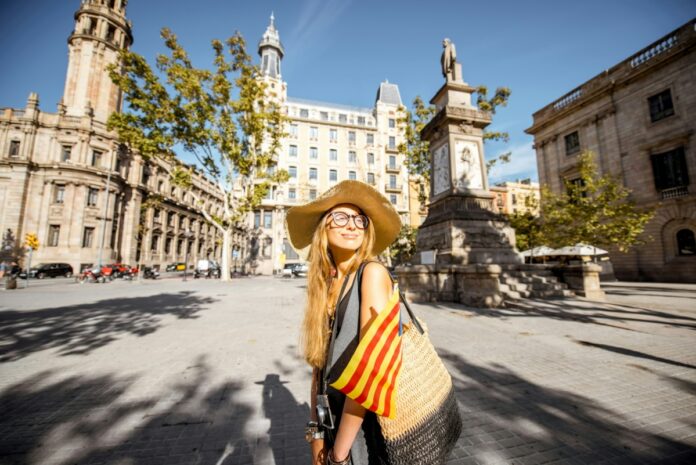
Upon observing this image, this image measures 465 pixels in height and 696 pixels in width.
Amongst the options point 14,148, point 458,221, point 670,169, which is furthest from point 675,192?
point 14,148

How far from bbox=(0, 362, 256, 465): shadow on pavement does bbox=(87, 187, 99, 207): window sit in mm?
35219

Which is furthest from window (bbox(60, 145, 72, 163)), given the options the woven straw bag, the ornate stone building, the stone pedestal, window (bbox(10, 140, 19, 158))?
the stone pedestal

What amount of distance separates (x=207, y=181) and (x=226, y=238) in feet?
123

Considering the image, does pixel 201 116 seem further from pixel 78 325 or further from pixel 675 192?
pixel 675 192

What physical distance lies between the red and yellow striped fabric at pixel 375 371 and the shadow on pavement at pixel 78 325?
540 centimetres

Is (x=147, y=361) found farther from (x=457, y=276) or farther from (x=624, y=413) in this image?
(x=457, y=276)

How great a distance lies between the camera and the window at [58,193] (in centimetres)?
2809

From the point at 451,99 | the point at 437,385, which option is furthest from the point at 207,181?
the point at 437,385

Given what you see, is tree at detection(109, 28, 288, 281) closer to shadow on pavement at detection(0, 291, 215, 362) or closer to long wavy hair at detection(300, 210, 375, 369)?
shadow on pavement at detection(0, 291, 215, 362)

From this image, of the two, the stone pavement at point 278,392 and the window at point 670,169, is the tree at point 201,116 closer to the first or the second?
the stone pavement at point 278,392

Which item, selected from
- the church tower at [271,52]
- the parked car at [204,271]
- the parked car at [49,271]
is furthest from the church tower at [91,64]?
the church tower at [271,52]

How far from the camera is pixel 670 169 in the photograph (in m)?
16.6

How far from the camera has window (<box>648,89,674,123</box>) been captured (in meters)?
16.8

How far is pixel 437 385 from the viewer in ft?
3.58
